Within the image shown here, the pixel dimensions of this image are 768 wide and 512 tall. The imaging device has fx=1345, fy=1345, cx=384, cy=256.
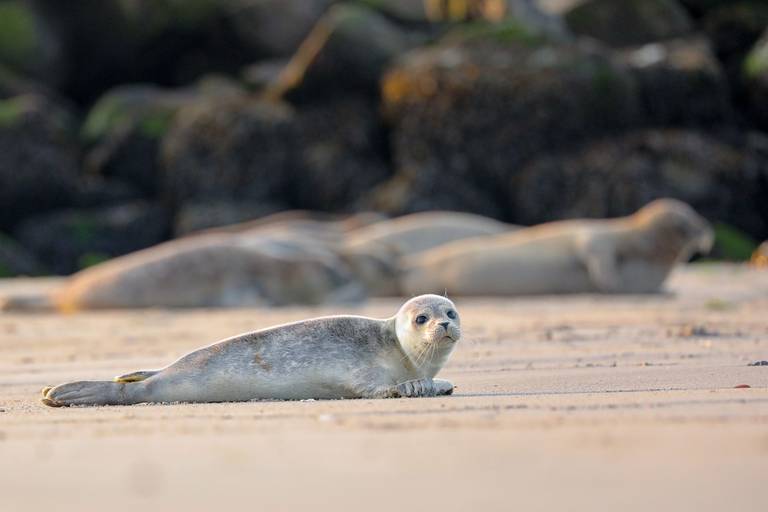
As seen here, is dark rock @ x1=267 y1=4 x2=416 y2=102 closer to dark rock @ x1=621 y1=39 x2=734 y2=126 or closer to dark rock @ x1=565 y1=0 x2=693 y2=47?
dark rock @ x1=565 y1=0 x2=693 y2=47

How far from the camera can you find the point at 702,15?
907 inches

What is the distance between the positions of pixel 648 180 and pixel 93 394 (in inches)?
587

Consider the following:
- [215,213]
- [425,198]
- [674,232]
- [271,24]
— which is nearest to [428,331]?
[674,232]

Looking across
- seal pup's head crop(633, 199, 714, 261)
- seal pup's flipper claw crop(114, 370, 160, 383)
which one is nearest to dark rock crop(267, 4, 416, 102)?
seal pup's head crop(633, 199, 714, 261)

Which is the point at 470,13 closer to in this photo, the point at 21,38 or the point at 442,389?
the point at 21,38

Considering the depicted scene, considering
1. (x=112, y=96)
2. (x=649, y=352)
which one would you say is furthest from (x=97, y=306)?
(x=112, y=96)

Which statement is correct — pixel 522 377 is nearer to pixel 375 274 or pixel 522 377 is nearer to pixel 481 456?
pixel 481 456

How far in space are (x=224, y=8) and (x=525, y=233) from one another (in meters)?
16.4

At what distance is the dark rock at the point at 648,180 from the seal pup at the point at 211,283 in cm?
775

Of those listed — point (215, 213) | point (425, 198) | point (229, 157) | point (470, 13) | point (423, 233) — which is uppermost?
point (470, 13)

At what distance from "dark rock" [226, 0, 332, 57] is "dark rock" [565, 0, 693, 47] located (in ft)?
21.5

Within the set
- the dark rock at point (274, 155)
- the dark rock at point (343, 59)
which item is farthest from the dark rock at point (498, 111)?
the dark rock at point (343, 59)

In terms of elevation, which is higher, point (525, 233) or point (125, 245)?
point (125, 245)

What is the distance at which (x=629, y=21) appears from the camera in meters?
23.2
